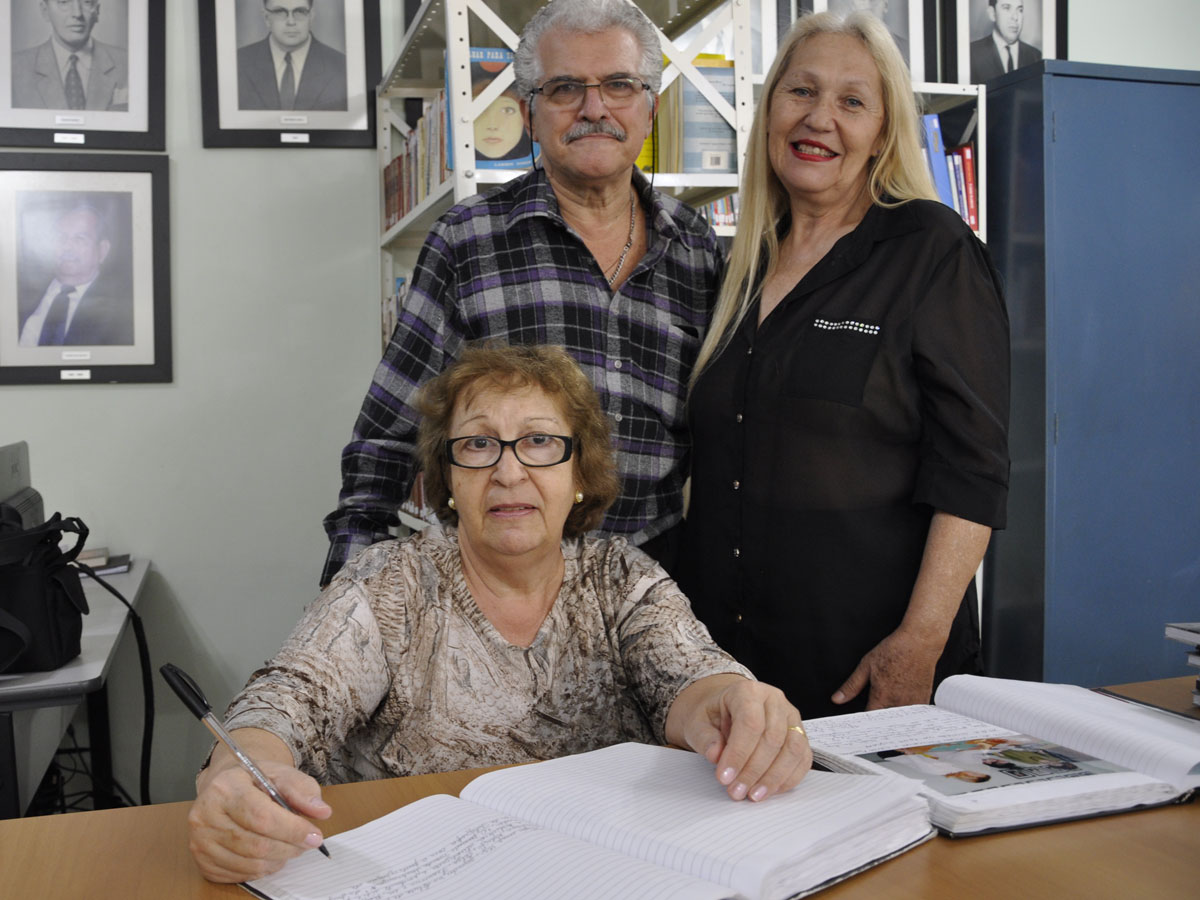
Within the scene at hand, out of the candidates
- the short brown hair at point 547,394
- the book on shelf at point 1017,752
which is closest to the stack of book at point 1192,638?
the book on shelf at point 1017,752

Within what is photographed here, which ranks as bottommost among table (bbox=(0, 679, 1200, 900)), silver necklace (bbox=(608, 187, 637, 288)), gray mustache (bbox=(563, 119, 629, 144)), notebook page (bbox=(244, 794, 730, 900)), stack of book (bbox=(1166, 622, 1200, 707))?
table (bbox=(0, 679, 1200, 900))

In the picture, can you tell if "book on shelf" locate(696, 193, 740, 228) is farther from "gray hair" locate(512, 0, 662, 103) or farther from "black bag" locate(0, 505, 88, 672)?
"black bag" locate(0, 505, 88, 672)

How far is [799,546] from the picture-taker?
1.79 meters

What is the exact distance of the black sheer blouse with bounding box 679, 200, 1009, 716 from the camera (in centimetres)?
173

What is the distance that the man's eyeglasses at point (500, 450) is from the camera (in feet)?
4.92

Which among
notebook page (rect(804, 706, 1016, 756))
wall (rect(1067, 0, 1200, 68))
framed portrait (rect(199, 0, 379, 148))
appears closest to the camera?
notebook page (rect(804, 706, 1016, 756))

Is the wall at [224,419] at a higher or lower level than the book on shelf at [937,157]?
lower

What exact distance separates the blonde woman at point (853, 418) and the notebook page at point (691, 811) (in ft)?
2.28

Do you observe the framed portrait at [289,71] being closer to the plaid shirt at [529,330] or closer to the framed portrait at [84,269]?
the framed portrait at [84,269]

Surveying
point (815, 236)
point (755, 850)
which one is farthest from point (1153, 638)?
point (755, 850)

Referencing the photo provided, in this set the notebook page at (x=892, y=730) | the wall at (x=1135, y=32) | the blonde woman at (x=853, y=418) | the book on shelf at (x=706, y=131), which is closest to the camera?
the notebook page at (x=892, y=730)

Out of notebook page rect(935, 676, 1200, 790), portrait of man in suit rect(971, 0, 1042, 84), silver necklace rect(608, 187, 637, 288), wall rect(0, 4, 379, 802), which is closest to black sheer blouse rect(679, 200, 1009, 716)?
silver necklace rect(608, 187, 637, 288)

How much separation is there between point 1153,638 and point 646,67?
2316 millimetres

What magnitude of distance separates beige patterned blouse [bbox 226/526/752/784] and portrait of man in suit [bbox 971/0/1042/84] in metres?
2.90
